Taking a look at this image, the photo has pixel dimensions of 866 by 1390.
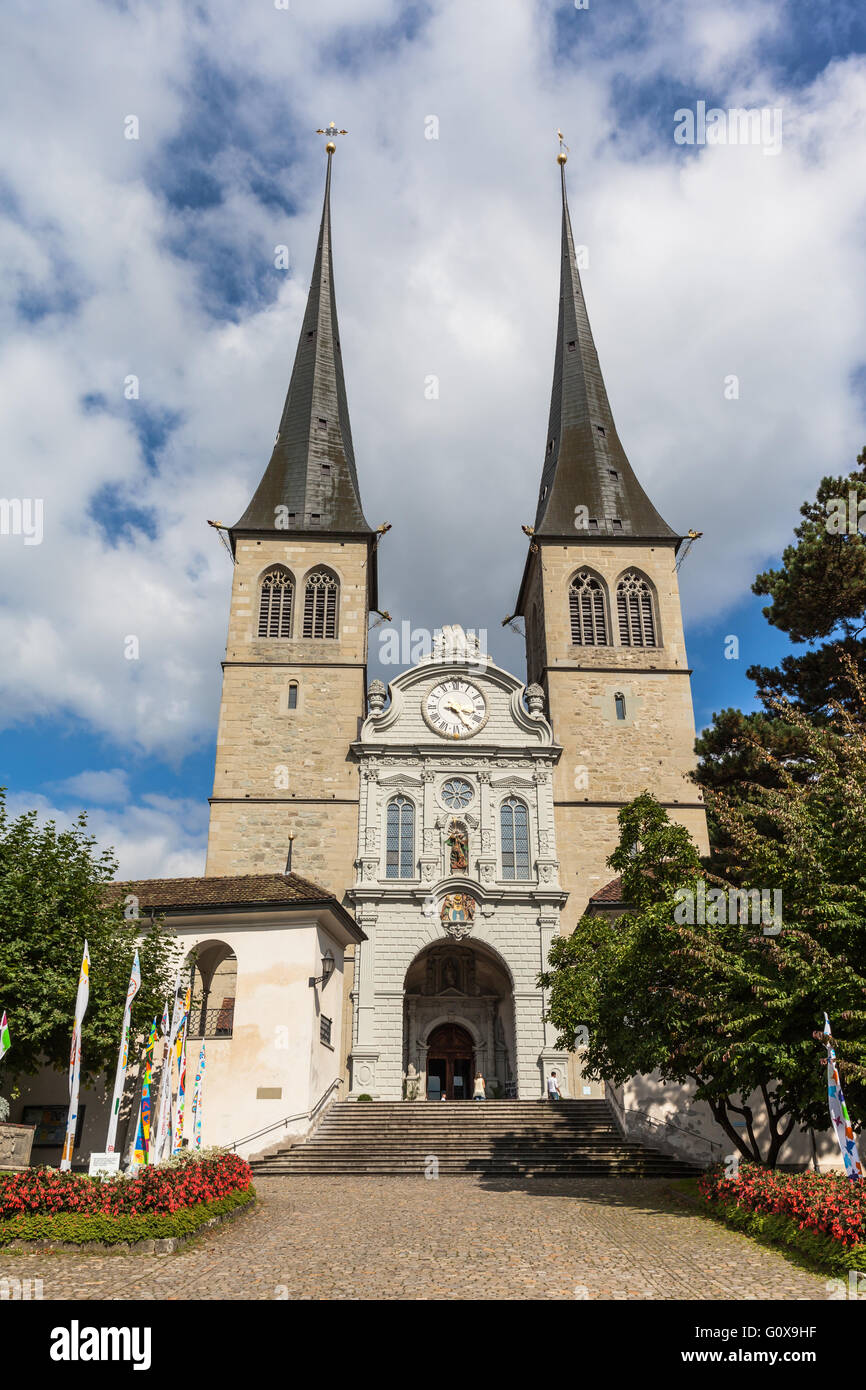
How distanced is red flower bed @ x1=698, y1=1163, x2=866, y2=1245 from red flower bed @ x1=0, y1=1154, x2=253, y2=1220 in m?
6.70

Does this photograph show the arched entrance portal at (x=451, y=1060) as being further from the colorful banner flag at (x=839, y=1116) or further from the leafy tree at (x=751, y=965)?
the colorful banner flag at (x=839, y=1116)

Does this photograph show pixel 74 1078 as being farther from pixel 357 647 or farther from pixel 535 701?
pixel 357 647

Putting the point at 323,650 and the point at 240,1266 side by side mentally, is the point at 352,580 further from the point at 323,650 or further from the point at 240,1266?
the point at 240,1266

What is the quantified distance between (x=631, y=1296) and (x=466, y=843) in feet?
80.3

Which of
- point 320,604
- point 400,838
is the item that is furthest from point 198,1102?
point 320,604

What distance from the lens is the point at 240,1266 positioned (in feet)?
31.1

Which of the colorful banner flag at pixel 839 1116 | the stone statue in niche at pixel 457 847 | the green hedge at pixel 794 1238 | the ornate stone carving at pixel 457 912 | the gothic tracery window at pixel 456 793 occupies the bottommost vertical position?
the green hedge at pixel 794 1238

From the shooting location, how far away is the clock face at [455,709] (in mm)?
34688

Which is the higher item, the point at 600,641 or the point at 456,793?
the point at 600,641

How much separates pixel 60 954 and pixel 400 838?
16.3 m

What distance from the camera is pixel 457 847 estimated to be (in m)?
32.2

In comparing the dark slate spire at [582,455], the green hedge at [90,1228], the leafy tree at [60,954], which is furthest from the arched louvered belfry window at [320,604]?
the green hedge at [90,1228]

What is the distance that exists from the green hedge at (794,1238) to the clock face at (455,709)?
2278 centimetres
